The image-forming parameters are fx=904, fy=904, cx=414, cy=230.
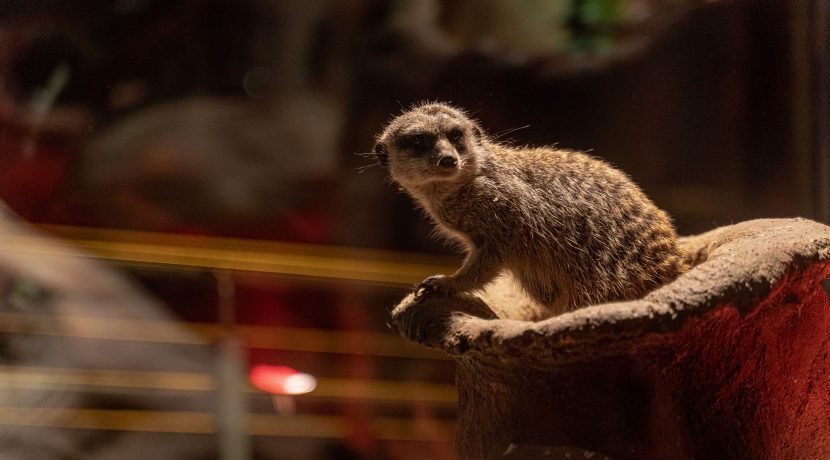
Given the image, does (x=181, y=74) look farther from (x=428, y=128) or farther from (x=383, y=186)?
(x=428, y=128)

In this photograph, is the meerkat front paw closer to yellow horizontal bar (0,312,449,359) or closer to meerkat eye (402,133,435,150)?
meerkat eye (402,133,435,150)

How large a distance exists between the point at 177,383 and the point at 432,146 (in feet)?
4.41

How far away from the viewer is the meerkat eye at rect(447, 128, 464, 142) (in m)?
1.94

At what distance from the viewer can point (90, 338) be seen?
2746mm

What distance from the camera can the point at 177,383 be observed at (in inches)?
110

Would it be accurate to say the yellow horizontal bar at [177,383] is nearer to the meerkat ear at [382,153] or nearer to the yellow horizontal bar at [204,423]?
the yellow horizontal bar at [204,423]

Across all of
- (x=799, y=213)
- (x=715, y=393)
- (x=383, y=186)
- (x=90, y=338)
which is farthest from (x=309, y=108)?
(x=715, y=393)

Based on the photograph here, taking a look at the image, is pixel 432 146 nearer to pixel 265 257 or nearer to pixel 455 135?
pixel 455 135

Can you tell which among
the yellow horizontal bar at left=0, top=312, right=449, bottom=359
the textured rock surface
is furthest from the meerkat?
the yellow horizontal bar at left=0, top=312, right=449, bottom=359

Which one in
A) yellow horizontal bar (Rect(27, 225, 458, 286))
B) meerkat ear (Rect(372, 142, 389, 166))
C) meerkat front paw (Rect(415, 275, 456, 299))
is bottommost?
meerkat front paw (Rect(415, 275, 456, 299))

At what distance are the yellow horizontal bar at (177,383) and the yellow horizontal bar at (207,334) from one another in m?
0.10

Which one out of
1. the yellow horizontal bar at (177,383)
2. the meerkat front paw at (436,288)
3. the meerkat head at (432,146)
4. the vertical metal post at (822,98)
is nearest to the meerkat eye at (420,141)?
the meerkat head at (432,146)

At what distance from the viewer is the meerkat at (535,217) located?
6.14ft

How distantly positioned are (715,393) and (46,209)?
→ 6.47 feet
